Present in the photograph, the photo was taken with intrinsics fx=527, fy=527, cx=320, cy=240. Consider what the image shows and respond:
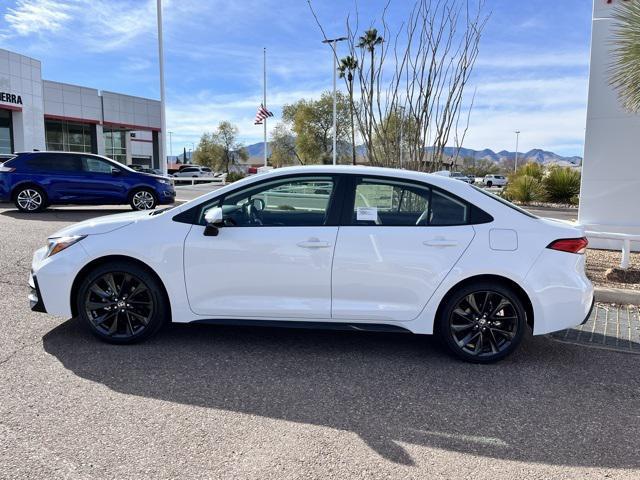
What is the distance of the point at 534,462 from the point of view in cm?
298

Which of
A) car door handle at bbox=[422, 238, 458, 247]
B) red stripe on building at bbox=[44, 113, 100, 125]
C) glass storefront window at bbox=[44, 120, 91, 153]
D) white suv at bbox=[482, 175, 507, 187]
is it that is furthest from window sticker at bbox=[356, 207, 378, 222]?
white suv at bbox=[482, 175, 507, 187]

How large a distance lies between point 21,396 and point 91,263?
1.24 metres

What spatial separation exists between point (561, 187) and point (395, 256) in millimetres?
20498

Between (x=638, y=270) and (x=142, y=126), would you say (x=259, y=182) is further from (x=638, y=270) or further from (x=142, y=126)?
(x=142, y=126)

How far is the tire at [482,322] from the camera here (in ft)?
14.0

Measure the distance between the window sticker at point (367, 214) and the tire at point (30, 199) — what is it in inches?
470

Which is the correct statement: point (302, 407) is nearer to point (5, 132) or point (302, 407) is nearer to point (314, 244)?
point (314, 244)

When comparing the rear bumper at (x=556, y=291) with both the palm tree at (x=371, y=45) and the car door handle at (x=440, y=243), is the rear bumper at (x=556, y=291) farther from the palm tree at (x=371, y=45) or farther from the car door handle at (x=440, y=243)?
the palm tree at (x=371, y=45)

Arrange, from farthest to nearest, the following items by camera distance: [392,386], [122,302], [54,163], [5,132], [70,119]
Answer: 1. [70,119]
2. [5,132]
3. [54,163]
4. [122,302]
5. [392,386]

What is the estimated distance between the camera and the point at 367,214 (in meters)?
4.37

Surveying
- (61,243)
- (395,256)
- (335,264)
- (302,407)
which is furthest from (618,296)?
(61,243)

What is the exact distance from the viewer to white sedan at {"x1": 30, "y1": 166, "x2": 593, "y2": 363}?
424 cm

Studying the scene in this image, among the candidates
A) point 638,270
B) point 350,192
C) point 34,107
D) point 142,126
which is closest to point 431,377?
point 350,192

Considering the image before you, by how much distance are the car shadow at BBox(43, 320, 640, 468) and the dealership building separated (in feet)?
114
